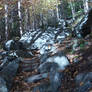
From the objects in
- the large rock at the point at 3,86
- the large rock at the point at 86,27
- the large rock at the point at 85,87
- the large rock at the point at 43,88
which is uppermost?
the large rock at the point at 86,27

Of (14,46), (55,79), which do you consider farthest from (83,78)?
(14,46)

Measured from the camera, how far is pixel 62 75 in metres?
5.07

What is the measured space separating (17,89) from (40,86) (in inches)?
34.0

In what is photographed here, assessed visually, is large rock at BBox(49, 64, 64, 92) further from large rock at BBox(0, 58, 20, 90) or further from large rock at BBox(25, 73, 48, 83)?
large rock at BBox(0, 58, 20, 90)

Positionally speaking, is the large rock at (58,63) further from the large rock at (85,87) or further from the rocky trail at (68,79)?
the large rock at (85,87)

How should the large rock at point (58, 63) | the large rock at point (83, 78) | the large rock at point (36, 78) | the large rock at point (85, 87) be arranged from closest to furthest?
1. the large rock at point (85, 87)
2. the large rock at point (83, 78)
3. the large rock at point (36, 78)
4. the large rock at point (58, 63)

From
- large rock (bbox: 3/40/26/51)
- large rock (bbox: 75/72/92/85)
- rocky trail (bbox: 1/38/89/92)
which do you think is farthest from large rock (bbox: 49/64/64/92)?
large rock (bbox: 3/40/26/51)

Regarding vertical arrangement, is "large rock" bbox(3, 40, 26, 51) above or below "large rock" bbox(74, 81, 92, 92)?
below

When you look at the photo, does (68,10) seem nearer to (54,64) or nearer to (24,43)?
(24,43)

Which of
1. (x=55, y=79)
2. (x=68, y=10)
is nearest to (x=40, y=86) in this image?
(x=55, y=79)

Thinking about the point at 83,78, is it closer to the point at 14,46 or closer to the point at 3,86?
the point at 3,86

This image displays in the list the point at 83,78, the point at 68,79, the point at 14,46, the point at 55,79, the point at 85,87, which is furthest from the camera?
the point at 14,46

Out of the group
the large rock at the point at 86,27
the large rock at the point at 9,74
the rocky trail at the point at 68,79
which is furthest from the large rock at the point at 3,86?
the large rock at the point at 86,27

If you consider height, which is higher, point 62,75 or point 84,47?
point 84,47
